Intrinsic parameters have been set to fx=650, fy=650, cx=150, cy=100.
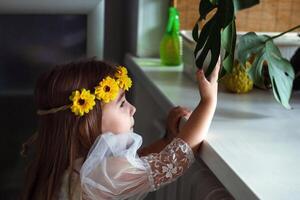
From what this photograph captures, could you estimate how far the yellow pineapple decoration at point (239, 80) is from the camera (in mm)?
1557

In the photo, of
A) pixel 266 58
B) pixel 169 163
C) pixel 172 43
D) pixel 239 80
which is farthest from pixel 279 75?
pixel 172 43

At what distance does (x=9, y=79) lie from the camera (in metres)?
1.98

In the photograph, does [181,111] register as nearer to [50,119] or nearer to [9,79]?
[50,119]

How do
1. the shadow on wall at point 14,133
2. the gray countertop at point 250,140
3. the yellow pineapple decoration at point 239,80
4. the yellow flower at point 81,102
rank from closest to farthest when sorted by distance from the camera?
the gray countertop at point 250,140, the yellow flower at point 81,102, the yellow pineapple decoration at point 239,80, the shadow on wall at point 14,133

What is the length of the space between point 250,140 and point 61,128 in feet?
1.28

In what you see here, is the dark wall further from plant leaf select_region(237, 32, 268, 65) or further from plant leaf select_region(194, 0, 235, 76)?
plant leaf select_region(194, 0, 235, 76)

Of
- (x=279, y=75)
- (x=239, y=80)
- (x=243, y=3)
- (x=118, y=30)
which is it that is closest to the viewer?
(x=243, y=3)

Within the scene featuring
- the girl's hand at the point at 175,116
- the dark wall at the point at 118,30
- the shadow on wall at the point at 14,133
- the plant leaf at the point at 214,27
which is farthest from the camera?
the dark wall at the point at 118,30

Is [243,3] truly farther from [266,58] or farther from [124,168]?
[124,168]

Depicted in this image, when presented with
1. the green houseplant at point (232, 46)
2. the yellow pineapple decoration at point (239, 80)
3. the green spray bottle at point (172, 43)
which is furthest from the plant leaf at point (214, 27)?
the green spray bottle at point (172, 43)

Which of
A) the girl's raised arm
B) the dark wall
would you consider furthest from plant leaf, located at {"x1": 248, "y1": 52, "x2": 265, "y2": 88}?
the dark wall

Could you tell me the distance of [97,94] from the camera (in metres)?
1.31

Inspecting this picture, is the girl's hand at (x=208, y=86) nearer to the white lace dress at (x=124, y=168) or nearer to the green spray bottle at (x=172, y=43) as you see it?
the white lace dress at (x=124, y=168)

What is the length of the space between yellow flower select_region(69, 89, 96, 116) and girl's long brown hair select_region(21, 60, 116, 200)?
0.10 feet
